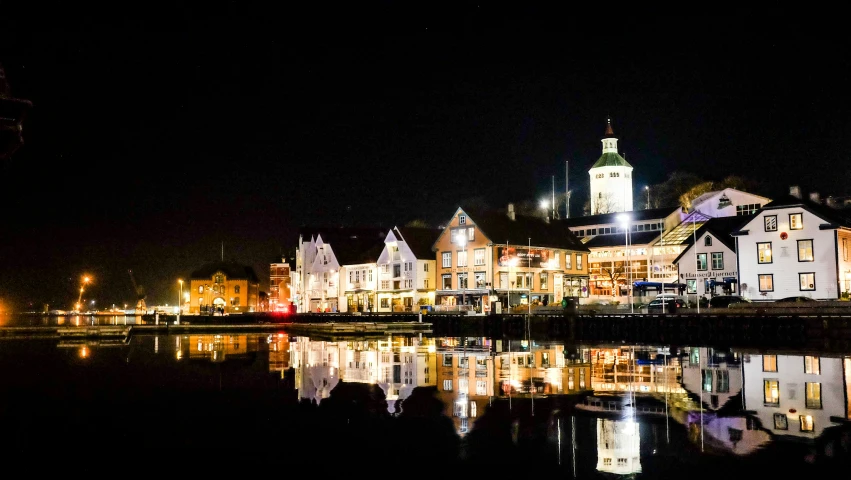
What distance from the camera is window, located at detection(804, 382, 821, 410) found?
60.4ft

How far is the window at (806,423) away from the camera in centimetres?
1498

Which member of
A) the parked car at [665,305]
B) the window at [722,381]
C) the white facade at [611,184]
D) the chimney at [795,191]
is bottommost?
the window at [722,381]

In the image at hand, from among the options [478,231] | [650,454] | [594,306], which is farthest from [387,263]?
[650,454]

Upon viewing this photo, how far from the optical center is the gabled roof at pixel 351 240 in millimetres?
101356

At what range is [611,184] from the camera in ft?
476

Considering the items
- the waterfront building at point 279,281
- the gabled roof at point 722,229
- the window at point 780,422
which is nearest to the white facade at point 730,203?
the gabled roof at point 722,229

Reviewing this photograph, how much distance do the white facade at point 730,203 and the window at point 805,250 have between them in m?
41.0

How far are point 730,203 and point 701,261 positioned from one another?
37.7 m

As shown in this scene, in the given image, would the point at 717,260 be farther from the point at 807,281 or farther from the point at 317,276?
the point at 317,276

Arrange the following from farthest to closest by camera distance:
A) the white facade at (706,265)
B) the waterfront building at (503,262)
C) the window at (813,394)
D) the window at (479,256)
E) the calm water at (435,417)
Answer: the window at (479,256), the waterfront building at (503,262), the white facade at (706,265), the window at (813,394), the calm water at (435,417)

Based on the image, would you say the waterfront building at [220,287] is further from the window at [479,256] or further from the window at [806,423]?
the window at [806,423]

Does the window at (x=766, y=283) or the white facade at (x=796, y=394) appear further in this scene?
the window at (x=766, y=283)

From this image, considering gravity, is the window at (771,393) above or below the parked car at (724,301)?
below

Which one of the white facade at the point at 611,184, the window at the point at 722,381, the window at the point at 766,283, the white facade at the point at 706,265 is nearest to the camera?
the window at the point at 722,381
